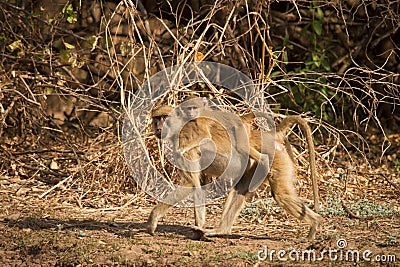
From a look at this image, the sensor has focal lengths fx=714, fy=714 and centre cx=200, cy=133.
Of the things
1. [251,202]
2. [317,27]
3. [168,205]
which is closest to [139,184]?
[251,202]

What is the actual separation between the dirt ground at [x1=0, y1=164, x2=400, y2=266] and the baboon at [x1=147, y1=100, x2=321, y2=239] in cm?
17

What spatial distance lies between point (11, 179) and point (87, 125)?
234cm

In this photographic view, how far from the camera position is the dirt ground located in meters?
4.93

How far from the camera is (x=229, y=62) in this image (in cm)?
880

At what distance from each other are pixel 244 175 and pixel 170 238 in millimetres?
761

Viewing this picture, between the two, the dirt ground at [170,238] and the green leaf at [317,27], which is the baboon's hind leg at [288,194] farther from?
the green leaf at [317,27]

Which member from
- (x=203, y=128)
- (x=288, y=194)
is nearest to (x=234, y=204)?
(x=288, y=194)

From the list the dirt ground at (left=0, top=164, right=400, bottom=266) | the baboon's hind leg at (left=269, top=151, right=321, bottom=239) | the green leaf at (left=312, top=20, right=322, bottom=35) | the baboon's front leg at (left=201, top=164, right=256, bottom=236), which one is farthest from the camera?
the green leaf at (left=312, top=20, right=322, bottom=35)

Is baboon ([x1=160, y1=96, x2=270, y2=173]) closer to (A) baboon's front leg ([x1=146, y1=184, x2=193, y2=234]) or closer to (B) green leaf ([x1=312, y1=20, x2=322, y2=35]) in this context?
(A) baboon's front leg ([x1=146, y1=184, x2=193, y2=234])

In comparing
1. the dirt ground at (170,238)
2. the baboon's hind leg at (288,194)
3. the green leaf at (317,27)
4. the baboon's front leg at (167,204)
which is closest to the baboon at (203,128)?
the baboon's hind leg at (288,194)

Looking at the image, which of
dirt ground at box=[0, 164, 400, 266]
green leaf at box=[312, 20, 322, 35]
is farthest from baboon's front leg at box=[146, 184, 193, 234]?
green leaf at box=[312, 20, 322, 35]

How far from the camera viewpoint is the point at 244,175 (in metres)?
5.59

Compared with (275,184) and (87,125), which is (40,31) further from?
(275,184)

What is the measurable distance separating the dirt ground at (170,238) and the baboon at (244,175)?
6.8 inches
